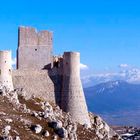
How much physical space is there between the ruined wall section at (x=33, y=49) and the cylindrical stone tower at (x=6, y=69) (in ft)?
17.9

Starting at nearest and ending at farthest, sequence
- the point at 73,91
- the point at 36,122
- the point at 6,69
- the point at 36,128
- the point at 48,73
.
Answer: the point at 36,128 < the point at 36,122 < the point at 6,69 < the point at 73,91 < the point at 48,73

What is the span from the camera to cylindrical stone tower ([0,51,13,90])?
90500 millimetres

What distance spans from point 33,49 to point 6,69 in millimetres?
8164

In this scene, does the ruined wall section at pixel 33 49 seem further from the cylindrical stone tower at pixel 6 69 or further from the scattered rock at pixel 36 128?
the scattered rock at pixel 36 128

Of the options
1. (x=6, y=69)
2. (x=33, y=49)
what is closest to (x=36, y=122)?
(x=6, y=69)

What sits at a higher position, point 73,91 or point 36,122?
point 73,91

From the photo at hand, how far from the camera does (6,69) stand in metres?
91.6

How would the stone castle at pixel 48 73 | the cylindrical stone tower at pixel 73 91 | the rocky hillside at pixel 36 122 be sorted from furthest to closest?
the cylindrical stone tower at pixel 73 91, the stone castle at pixel 48 73, the rocky hillside at pixel 36 122

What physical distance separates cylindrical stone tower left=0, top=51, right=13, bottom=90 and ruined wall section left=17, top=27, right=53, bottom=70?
5.46 metres

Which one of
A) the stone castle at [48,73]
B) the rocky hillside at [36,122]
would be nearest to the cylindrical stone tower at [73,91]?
the stone castle at [48,73]

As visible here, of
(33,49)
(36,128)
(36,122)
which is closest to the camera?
(36,128)

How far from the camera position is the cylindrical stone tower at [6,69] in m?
90.5

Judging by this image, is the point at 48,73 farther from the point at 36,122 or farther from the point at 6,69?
the point at 36,122

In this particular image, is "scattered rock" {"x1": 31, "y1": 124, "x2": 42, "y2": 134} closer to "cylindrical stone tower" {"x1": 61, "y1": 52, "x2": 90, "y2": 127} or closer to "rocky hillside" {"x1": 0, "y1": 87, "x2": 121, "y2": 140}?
"rocky hillside" {"x1": 0, "y1": 87, "x2": 121, "y2": 140}
